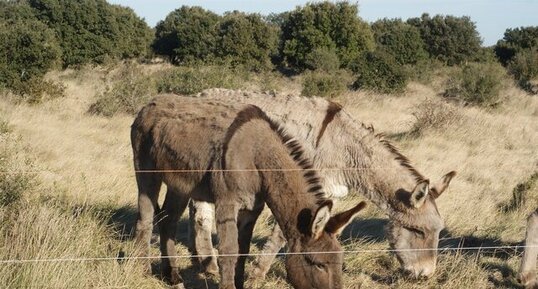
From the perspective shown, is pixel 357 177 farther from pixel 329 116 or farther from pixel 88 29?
pixel 88 29

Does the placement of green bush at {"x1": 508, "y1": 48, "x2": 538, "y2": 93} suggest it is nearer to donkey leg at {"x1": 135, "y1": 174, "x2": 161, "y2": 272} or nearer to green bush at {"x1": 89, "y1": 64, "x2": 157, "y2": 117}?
green bush at {"x1": 89, "y1": 64, "x2": 157, "y2": 117}

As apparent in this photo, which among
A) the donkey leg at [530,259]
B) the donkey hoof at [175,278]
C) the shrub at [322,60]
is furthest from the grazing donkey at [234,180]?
the shrub at [322,60]

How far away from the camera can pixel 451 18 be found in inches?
1766

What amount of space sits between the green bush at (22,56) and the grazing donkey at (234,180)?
539 inches

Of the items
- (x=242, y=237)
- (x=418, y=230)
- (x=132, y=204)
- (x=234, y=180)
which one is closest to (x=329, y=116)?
(x=418, y=230)

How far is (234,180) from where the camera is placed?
466cm

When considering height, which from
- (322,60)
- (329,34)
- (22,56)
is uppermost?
(329,34)

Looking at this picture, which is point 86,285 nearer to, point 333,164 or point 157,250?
point 157,250

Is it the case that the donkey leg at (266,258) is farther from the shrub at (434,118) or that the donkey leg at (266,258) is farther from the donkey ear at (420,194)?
the shrub at (434,118)

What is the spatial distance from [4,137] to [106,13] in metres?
32.4

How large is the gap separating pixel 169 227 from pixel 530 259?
354cm

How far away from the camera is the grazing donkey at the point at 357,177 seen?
5.38 m

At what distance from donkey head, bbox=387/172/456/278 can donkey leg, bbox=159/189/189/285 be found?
214cm

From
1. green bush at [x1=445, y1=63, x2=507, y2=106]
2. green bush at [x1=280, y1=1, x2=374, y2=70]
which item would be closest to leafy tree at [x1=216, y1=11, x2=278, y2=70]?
green bush at [x1=280, y1=1, x2=374, y2=70]
